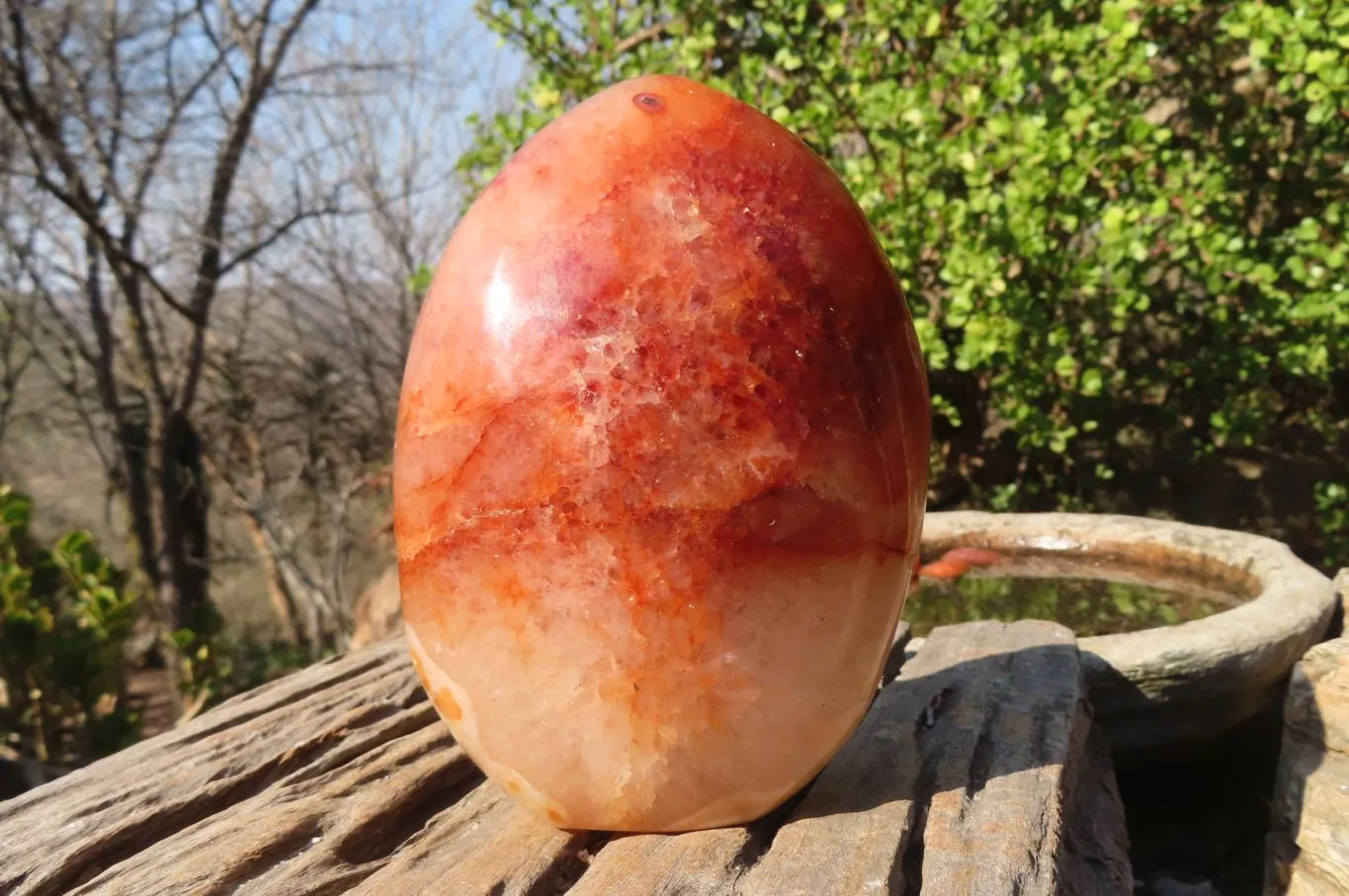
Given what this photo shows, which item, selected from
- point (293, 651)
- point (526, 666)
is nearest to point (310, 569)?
point (293, 651)

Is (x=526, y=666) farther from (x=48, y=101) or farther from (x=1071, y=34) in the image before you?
(x=48, y=101)

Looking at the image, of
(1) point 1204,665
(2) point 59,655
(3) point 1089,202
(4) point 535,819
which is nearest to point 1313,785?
(1) point 1204,665

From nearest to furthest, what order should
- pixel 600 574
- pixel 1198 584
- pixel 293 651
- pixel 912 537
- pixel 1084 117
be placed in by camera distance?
pixel 600 574 < pixel 912 537 < pixel 1198 584 < pixel 1084 117 < pixel 293 651

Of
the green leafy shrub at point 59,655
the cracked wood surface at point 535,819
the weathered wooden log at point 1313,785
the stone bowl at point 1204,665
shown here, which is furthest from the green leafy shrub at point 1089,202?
the green leafy shrub at point 59,655

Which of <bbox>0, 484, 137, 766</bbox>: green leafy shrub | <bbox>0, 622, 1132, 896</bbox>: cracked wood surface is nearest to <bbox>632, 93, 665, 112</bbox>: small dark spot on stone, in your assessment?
<bbox>0, 622, 1132, 896</bbox>: cracked wood surface

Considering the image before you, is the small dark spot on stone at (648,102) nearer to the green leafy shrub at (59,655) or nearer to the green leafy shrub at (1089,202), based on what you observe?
the green leafy shrub at (1089,202)

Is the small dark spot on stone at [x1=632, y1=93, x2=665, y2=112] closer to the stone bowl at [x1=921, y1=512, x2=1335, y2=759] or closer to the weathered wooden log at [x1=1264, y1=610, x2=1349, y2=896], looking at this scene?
the stone bowl at [x1=921, y1=512, x2=1335, y2=759]
